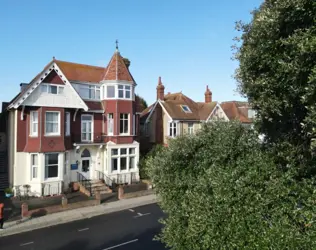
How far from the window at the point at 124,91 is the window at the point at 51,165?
26.5 feet

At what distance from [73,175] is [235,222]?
19017 mm

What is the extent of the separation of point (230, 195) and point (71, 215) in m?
13.4

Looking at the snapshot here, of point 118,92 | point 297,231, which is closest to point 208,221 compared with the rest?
point 297,231

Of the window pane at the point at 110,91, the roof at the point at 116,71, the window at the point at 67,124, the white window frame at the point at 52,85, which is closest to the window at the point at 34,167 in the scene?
the window at the point at 67,124

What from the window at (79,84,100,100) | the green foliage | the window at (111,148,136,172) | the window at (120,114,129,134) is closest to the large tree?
the green foliage

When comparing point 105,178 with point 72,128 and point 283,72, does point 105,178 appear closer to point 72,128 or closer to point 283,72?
point 72,128

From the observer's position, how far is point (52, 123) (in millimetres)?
20656

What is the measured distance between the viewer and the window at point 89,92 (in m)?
24.1

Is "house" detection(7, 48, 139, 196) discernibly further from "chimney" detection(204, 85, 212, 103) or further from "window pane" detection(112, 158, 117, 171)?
"chimney" detection(204, 85, 212, 103)

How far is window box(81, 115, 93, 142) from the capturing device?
77.2 ft

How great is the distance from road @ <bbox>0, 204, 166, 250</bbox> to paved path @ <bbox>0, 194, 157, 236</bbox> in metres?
0.53

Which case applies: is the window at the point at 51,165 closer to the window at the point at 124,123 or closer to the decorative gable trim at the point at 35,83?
the decorative gable trim at the point at 35,83

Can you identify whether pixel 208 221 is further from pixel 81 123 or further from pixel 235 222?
pixel 81 123

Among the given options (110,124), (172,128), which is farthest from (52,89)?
(172,128)
